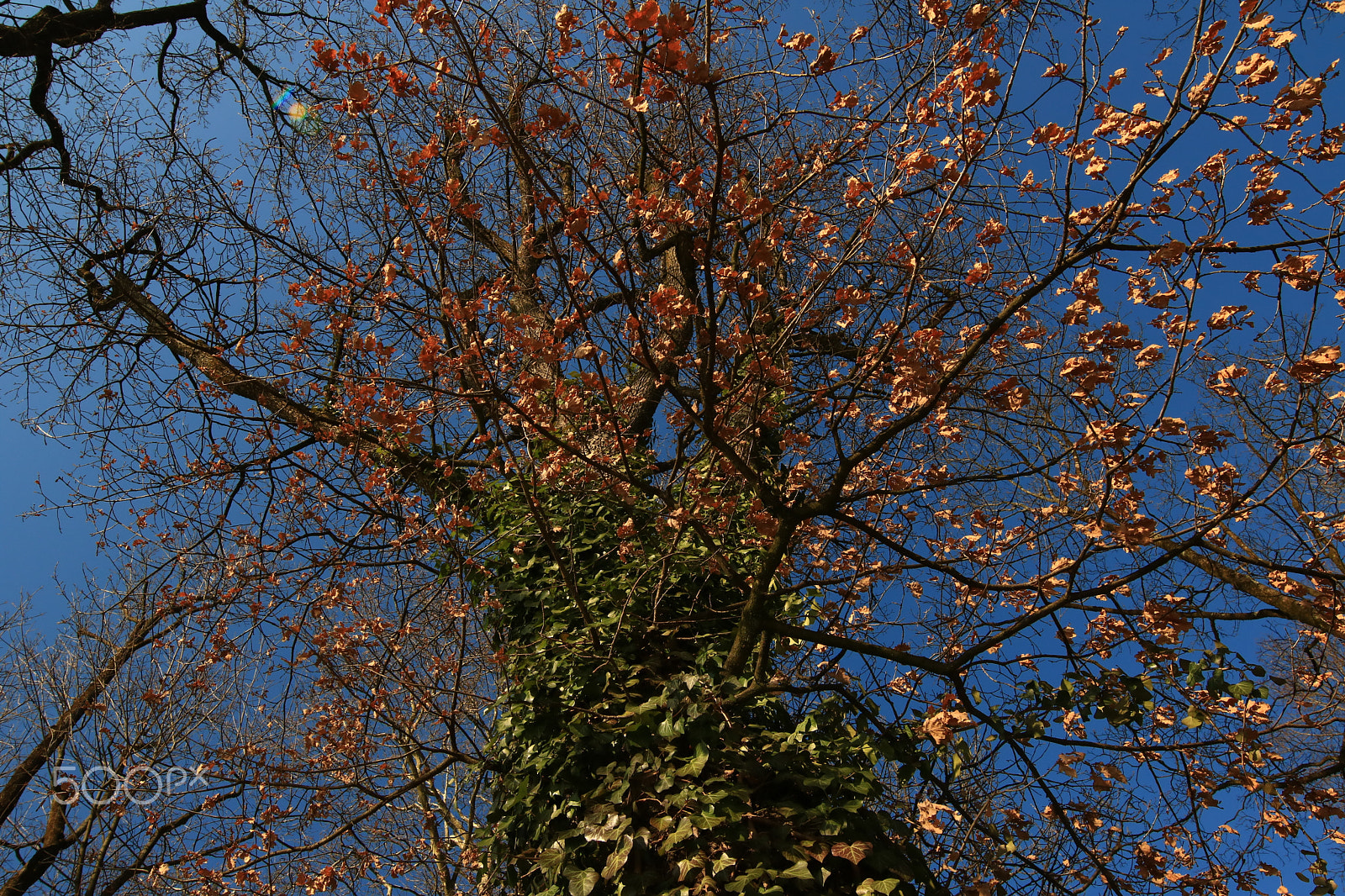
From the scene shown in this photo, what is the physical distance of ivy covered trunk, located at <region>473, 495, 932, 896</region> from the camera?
2.18 metres

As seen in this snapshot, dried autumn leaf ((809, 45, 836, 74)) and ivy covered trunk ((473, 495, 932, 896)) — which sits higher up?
dried autumn leaf ((809, 45, 836, 74))

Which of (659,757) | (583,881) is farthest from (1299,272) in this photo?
(583,881)

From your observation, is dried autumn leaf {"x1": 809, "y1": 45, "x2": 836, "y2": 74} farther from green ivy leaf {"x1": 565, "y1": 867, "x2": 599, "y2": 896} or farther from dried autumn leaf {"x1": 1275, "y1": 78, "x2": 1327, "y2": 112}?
green ivy leaf {"x1": 565, "y1": 867, "x2": 599, "y2": 896}

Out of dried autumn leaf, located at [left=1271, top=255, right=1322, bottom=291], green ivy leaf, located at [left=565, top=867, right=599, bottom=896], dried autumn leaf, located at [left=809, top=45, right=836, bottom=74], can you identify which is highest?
dried autumn leaf, located at [left=809, top=45, right=836, bottom=74]

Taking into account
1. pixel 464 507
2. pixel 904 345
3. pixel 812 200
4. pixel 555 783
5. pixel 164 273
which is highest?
pixel 164 273

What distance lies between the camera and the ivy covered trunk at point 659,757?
218 centimetres

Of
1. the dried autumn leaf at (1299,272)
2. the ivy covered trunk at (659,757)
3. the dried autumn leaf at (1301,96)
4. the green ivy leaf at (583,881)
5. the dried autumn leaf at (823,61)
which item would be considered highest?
the dried autumn leaf at (823,61)

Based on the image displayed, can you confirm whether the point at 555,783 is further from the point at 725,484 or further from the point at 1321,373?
the point at 1321,373

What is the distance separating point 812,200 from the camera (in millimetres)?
3990

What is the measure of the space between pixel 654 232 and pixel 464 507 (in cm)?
183

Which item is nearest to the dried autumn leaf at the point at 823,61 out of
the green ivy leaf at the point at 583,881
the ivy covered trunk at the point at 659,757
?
the ivy covered trunk at the point at 659,757

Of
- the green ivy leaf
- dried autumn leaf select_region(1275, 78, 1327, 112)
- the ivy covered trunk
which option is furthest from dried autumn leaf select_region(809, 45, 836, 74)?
the green ivy leaf

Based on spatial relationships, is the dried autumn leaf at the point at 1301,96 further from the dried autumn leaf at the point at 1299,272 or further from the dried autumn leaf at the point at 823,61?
the dried autumn leaf at the point at 823,61

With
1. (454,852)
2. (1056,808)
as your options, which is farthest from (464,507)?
(454,852)
